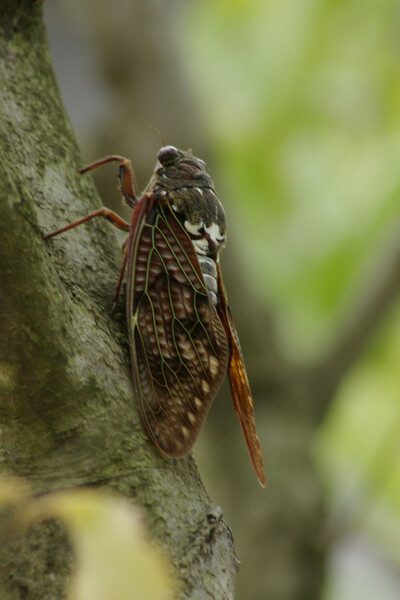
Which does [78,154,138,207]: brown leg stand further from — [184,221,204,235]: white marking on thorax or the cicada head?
[184,221,204,235]: white marking on thorax

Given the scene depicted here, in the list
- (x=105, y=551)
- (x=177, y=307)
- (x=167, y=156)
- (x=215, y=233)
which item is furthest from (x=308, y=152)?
(x=105, y=551)

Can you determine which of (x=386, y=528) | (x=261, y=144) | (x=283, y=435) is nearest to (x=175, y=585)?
(x=283, y=435)

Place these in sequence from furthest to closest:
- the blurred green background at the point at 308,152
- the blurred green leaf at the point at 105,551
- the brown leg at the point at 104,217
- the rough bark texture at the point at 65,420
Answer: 1. the blurred green background at the point at 308,152
2. the brown leg at the point at 104,217
3. the rough bark texture at the point at 65,420
4. the blurred green leaf at the point at 105,551

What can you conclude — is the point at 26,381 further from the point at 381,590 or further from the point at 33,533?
the point at 381,590

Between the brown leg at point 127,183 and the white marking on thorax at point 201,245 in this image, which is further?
the brown leg at point 127,183

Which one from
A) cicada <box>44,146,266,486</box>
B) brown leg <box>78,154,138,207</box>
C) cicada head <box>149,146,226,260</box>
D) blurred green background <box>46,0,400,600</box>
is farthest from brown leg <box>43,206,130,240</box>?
blurred green background <box>46,0,400,600</box>

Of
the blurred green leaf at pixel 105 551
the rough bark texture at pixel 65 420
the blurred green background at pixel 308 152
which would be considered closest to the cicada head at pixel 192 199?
the rough bark texture at pixel 65 420

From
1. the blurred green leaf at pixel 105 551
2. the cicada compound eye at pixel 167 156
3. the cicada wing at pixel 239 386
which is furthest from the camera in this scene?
the cicada compound eye at pixel 167 156

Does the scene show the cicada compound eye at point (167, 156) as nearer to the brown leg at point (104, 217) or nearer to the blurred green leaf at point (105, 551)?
the brown leg at point (104, 217)
